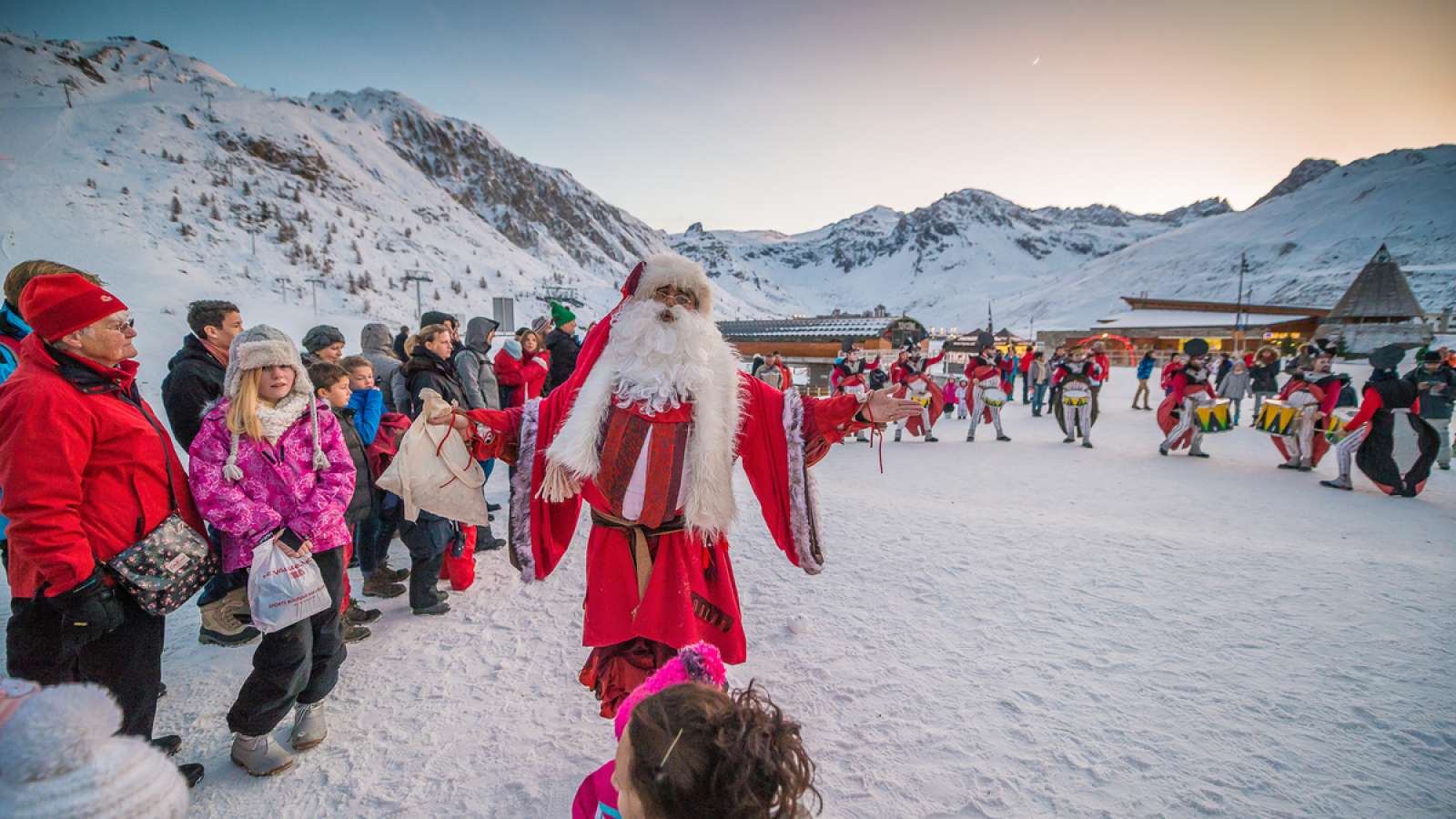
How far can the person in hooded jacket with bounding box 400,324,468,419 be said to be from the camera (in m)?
3.82

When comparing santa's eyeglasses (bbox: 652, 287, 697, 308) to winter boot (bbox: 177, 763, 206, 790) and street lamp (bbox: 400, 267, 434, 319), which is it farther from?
street lamp (bbox: 400, 267, 434, 319)

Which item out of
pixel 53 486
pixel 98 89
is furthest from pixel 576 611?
pixel 98 89

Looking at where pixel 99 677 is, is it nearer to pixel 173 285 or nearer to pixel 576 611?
pixel 576 611

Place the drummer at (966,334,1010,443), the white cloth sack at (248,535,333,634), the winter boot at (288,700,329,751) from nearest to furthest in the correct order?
the white cloth sack at (248,535,333,634)
the winter boot at (288,700,329,751)
the drummer at (966,334,1010,443)

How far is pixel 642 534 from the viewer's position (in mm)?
2102

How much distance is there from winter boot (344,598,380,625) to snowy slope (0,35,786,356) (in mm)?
11872

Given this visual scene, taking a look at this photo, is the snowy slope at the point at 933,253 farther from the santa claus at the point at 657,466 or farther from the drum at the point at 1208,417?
the santa claus at the point at 657,466

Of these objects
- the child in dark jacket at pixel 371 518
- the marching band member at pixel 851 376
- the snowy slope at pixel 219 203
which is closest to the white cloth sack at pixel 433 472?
the child in dark jacket at pixel 371 518

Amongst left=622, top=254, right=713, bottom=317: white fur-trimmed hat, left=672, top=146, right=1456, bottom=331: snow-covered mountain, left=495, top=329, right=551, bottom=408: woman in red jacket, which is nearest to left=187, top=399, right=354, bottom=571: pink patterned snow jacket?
left=622, top=254, right=713, bottom=317: white fur-trimmed hat

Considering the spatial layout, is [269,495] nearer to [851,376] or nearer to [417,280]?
[851,376]

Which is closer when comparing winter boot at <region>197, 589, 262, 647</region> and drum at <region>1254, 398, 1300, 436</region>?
winter boot at <region>197, 589, 262, 647</region>

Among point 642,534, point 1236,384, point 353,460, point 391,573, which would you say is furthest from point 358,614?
point 1236,384

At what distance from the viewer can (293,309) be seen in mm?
15922

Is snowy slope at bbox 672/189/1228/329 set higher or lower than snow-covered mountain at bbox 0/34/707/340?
higher
